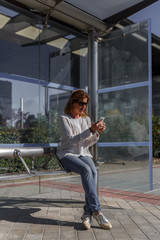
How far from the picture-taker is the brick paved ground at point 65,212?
2.88 metres

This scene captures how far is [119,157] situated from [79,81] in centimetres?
173

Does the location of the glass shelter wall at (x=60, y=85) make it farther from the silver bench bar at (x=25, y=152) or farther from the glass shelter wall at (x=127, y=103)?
the silver bench bar at (x=25, y=152)

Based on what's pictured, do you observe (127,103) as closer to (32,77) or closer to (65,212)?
(32,77)

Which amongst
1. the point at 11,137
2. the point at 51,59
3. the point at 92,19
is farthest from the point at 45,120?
the point at 92,19

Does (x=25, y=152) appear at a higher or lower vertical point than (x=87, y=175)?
higher

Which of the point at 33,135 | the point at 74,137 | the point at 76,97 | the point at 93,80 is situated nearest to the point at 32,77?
the point at 33,135

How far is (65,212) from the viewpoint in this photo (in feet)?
12.1

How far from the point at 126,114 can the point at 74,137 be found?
2023 millimetres

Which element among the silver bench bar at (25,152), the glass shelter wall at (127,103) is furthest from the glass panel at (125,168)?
the silver bench bar at (25,152)

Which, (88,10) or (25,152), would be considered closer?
(25,152)

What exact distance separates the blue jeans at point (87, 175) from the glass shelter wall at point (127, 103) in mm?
1708

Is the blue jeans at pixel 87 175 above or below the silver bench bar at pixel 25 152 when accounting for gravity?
below

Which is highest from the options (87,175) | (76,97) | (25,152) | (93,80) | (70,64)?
(70,64)

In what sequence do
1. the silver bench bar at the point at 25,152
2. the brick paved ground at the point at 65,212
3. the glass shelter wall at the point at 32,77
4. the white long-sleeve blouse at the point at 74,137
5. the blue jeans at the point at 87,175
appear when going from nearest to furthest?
1. the brick paved ground at the point at 65,212
2. the blue jeans at the point at 87,175
3. the white long-sleeve blouse at the point at 74,137
4. the silver bench bar at the point at 25,152
5. the glass shelter wall at the point at 32,77
